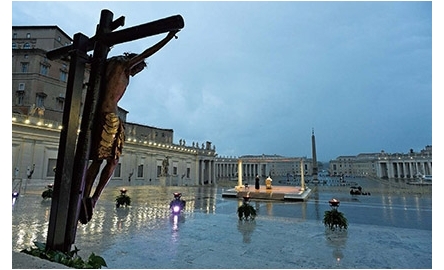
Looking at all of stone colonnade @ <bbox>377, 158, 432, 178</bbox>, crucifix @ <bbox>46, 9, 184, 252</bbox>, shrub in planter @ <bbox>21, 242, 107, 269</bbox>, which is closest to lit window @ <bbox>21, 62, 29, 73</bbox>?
crucifix @ <bbox>46, 9, 184, 252</bbox>

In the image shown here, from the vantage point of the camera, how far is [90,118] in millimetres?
3643

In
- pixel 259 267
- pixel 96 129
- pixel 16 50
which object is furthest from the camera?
pixel 16 50

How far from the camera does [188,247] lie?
196 inches

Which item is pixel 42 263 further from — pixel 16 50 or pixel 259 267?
pixel 16 50

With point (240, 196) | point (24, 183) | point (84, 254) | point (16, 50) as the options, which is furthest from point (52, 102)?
point (84, 254)

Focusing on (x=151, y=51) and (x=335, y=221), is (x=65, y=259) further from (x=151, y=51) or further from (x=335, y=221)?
(x=335, y=221)

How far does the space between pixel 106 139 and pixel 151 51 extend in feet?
4.85

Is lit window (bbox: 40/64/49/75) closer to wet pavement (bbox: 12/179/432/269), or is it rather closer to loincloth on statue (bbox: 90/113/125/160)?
wet pavement (bbox: 12/179/432/269)

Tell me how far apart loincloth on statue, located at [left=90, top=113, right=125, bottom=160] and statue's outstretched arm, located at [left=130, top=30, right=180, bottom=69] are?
88cm

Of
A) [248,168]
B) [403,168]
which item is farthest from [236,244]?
[403,168]

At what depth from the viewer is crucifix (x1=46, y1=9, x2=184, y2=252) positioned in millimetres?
3264

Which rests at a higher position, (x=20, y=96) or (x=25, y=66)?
(x=25, y=66)

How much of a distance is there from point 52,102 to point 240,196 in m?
34.1

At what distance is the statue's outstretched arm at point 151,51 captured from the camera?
3369 millimetres
